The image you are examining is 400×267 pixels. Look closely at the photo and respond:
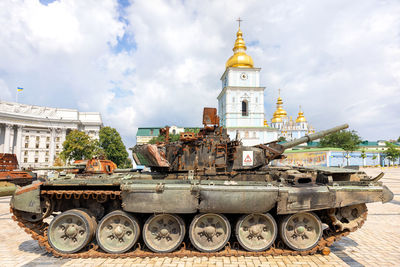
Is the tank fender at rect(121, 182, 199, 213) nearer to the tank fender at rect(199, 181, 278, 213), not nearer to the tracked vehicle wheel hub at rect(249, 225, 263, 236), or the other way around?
the tank fender at rect(199, 181, 278, 213)

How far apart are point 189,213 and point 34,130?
74.6 metres

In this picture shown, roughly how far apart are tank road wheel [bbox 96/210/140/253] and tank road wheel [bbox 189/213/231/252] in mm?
1591

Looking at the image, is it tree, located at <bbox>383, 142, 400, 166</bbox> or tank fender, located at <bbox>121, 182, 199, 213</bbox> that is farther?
tree, located at <bbox>383, 142, 400, 166</bbox>

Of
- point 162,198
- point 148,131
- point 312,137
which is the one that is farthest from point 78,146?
point 312,137

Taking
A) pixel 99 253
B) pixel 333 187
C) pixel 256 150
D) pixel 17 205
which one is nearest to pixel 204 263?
pixel 99 253

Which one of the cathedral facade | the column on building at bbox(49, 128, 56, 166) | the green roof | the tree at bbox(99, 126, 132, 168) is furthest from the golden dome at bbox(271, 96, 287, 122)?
the column on building at bbox(49, 128, 56, 166)

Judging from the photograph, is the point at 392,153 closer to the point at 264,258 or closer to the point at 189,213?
the point at 264,258

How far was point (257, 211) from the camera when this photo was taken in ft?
19.9

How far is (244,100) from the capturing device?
5262 cm

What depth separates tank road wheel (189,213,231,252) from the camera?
6242 mm

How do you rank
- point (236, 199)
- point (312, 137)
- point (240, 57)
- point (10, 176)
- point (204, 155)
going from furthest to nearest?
point (240, 57), point (10, 176), point (312, 137), point (204, 155), point (236, 199)

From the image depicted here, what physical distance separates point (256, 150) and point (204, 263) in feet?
11.8

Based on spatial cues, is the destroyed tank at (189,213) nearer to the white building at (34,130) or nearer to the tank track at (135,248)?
the tank track at (135,248)

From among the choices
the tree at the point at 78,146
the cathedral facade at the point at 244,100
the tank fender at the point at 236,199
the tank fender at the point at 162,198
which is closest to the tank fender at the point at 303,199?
the tank fender at the point at 236,199
